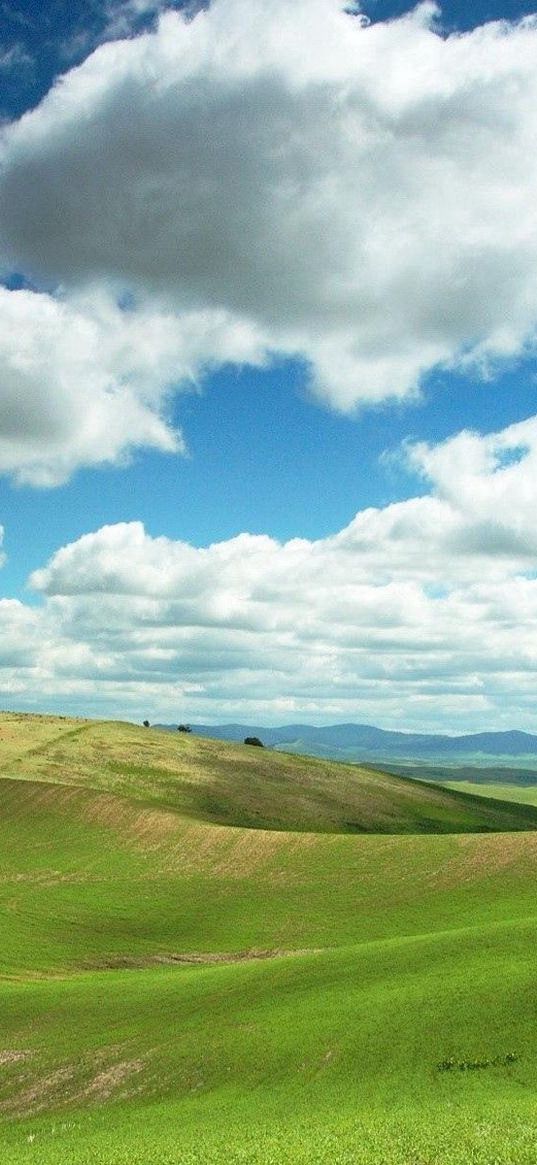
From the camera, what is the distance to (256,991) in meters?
51.4

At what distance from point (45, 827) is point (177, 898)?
1277 inches

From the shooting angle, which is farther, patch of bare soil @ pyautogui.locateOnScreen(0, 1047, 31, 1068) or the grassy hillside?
the grassy hillside

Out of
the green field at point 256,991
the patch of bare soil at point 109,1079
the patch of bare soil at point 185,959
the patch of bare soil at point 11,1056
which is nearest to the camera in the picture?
the green field at point 256,991

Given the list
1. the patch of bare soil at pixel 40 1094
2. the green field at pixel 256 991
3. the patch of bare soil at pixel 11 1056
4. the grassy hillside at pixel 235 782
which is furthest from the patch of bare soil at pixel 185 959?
the grassy hillside at pixel 235 782

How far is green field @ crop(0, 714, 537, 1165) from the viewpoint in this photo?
105ft

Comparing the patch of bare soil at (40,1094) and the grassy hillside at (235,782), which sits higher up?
the grassy hillside at (235,782)

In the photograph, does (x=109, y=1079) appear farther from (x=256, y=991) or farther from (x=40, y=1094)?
(x=256, y=991)

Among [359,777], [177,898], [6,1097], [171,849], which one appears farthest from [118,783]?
[6,1097]

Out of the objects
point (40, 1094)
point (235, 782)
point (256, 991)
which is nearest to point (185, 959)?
point (256, 991)

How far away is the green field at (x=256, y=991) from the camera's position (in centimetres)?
3186

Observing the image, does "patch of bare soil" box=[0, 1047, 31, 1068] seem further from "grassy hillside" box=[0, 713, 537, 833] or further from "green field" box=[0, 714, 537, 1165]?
"grassy hillside" box=[0, 713, 537, 833]

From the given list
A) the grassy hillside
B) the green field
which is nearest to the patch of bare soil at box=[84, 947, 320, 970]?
the green field

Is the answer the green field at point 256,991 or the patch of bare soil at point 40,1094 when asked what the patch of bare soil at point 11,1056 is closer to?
the green field at point 256,991

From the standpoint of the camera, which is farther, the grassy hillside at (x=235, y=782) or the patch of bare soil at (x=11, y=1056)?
the grassy hillside at (x=235, y=782)
